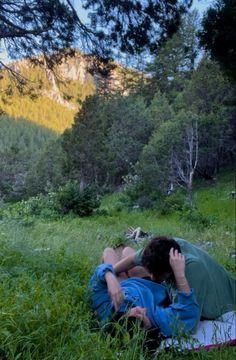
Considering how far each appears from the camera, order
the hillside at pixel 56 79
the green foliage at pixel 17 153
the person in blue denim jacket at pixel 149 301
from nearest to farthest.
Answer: the person in blue denim jacket at pixel 149 301
the hillside at pixel 56 79
the green foliage at pixel 17 153

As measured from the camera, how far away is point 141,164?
17891 mm

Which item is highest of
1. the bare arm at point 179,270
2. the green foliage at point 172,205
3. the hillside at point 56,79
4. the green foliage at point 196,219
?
the hillside at point 56,79

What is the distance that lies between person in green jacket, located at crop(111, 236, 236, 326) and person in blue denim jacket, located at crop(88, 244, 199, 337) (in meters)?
0.05

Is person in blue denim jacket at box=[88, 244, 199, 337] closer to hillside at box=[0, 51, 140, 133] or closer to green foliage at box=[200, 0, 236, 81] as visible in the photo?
green foliage at box=[200, 0, 236, 81]

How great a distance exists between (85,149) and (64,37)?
18979 mm

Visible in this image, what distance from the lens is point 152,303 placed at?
7.99ft

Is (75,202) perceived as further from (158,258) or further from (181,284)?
(181,284)

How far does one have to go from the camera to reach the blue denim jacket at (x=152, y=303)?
2.29 meters

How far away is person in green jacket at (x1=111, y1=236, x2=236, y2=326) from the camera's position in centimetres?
260

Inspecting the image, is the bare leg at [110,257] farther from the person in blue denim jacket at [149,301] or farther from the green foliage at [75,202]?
the green foliage at [75,202]

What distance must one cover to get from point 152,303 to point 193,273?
555 millimetres

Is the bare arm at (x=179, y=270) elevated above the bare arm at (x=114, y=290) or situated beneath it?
elevated above

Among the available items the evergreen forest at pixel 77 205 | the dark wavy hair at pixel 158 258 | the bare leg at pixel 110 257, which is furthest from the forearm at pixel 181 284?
the bare leg at pixel 110 257

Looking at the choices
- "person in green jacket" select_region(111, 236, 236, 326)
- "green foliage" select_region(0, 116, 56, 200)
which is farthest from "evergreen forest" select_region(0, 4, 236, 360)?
"green foliage" select_region(0, 116, 56, 200)
